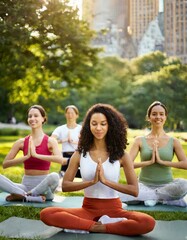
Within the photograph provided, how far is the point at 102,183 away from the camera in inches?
147

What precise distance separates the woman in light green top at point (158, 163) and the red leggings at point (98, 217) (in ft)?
4.28

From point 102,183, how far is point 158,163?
1.62m

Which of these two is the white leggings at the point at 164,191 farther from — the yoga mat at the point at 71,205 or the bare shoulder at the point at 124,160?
the bare shoulder at the point at 124,160

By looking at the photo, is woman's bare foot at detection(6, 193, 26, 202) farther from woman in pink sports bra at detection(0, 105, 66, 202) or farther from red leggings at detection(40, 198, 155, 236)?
red leggings at detection(40, 198, 155, 236)

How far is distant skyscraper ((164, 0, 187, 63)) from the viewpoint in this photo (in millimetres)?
56281

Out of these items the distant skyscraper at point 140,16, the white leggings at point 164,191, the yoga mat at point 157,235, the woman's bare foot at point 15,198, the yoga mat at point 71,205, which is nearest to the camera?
the yoga mat at point 157,235

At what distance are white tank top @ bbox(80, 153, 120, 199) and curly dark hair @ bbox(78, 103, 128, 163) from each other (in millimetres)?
49

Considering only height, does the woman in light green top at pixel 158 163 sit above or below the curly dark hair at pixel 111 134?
below

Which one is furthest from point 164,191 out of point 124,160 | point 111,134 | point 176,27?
point 176,27

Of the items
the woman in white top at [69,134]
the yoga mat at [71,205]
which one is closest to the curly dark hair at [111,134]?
the yoga mat at [71,205]

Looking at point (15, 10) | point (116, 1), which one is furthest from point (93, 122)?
point (116, 1)

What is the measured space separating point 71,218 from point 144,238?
602 mm

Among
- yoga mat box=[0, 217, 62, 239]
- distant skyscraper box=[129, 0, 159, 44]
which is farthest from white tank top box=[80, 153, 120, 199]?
distant skyscraper box=[129, 0, 159, 44]

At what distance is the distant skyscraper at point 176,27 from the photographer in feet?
185
